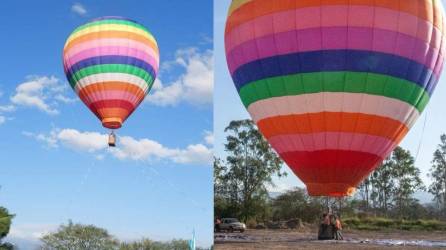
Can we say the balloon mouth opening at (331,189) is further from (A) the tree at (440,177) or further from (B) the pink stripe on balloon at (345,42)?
(A) the tree at (440,177)

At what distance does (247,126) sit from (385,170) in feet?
41.0

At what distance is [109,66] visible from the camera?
19297 millimetres

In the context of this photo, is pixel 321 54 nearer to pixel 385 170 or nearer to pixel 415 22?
pixel 415 22

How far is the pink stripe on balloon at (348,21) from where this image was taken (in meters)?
12.7

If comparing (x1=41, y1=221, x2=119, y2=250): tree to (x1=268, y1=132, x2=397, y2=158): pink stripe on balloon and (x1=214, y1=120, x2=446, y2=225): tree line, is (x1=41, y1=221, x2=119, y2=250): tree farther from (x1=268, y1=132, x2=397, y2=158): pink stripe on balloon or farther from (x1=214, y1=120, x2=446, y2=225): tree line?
(x1=268, y1=132, x2=397, y2=158): pink stripe on balloon

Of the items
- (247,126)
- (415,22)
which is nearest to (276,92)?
(415,22)

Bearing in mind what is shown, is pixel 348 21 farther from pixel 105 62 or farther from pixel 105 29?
pixel 105 29

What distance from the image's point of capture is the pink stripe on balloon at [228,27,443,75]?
1280 cm

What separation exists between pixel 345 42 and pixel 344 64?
0.47 m

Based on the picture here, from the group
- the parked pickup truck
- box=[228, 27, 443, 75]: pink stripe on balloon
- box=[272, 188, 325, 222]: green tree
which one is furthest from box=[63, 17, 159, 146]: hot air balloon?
box=[272, 188, 325, 222]: green tree

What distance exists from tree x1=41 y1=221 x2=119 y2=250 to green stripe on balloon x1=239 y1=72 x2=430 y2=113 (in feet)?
85.8

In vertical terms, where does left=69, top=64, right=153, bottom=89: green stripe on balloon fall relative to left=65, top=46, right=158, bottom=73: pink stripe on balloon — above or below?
below

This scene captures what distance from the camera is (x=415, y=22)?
13242mm

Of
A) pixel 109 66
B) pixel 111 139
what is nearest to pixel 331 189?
pixel 111 139
